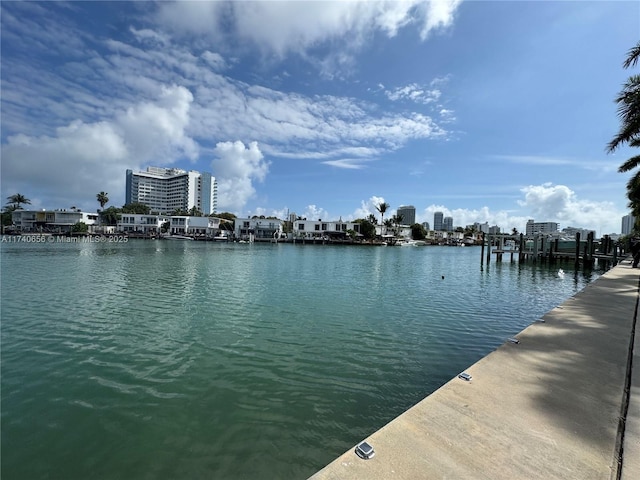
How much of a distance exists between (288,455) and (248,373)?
9.60 ft

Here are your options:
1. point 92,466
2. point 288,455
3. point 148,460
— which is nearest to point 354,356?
point 288,455

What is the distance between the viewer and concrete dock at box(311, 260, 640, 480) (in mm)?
2682

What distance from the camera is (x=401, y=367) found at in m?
7.61

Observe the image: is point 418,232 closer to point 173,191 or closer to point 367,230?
point 367,230

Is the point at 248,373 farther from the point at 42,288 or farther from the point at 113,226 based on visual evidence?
the point at 113,226

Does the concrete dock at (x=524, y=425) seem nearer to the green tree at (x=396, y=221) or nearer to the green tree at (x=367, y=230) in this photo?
the green tree at (x=367, y=230)

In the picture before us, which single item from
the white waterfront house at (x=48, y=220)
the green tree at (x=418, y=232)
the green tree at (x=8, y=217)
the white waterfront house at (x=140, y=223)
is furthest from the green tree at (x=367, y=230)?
the green tree at (x=8, y=217)

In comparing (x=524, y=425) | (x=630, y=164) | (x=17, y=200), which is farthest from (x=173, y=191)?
(x=524, y=425)

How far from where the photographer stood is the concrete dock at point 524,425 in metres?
2.68

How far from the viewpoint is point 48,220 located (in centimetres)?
11100

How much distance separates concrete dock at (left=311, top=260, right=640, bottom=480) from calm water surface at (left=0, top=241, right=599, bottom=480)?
1.90 metres

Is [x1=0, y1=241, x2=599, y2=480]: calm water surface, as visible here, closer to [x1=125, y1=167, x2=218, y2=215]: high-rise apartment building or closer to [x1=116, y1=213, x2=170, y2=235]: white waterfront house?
[x1=116, y1=213, x2=170, y2=235]: white waterfront house

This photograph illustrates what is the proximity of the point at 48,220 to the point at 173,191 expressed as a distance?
75.5m

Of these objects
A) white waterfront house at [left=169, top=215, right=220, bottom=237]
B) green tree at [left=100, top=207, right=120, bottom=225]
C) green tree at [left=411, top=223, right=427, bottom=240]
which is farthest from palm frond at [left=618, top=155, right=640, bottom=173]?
green tree at [left=100, top=207, right=120, bottom=225]
